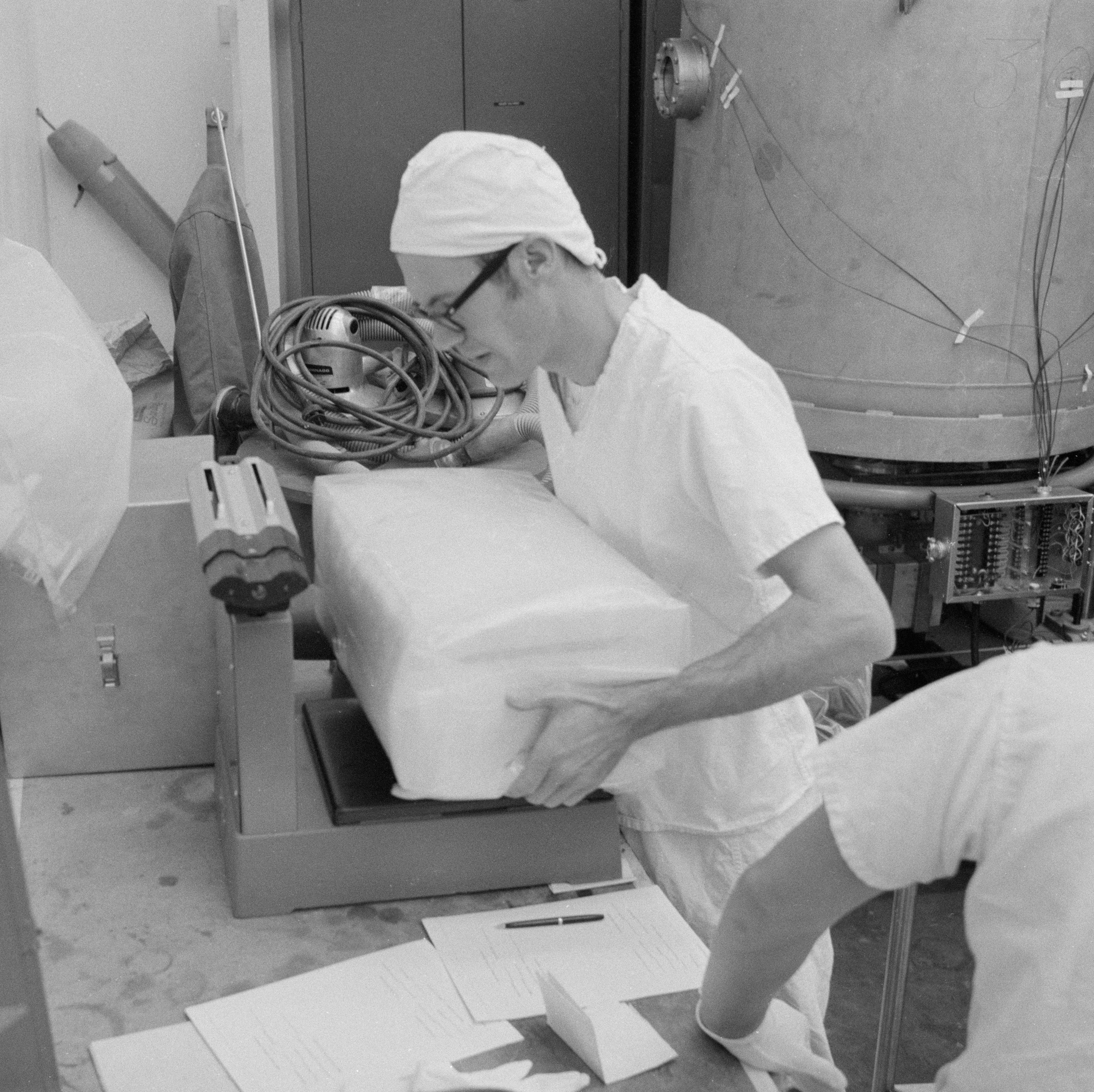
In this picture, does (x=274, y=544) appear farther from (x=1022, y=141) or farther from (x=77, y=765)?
(x=1022, y=141)

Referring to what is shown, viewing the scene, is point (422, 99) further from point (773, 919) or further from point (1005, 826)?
point (1005, 826)

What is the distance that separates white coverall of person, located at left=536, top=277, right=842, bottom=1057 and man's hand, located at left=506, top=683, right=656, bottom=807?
0.15 feet

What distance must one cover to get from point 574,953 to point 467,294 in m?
0.66

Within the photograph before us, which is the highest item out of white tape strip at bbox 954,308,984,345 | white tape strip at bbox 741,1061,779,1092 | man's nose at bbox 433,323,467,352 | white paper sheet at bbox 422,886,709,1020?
man's nose at bbox 433,323,467,352

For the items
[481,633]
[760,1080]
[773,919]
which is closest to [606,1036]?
[760,1080]

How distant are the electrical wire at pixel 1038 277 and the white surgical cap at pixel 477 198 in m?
1.40

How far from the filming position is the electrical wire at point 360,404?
238 centimetres

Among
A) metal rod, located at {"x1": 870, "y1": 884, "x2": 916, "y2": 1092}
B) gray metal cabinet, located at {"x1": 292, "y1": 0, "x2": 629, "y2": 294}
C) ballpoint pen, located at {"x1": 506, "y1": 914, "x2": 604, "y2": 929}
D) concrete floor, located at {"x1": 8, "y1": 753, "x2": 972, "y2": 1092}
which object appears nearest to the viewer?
concrete floor, located at {"x1": 8, "y1": 753, "x2": 972, "y2": 1092}

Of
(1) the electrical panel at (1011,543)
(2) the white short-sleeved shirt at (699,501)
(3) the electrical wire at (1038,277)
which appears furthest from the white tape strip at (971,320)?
(2) the white short-sleeved shirt at (699,501)

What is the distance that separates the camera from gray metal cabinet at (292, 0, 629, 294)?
3400mm

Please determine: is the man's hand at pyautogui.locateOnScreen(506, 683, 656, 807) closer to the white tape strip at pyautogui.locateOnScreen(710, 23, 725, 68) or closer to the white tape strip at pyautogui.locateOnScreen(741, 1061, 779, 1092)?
the white tape strip at pyautogui.locateOnScreen(741, 1061, 779, 1092)

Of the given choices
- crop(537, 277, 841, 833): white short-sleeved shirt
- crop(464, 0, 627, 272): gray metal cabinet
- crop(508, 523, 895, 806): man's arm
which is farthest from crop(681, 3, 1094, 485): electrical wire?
crop(508, 523, 895, 806): man's arm

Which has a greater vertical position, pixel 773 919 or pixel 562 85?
pixel 562 85

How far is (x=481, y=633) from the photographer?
44.1 inches
